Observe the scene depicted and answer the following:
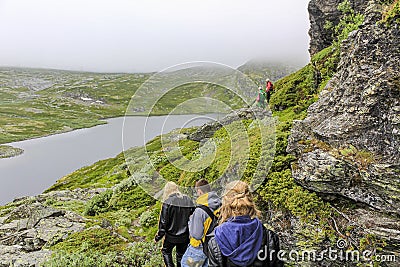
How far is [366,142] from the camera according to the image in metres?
7.94

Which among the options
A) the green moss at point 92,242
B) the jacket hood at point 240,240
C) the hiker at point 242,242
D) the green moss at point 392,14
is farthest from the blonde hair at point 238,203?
the green moss at point 92,242

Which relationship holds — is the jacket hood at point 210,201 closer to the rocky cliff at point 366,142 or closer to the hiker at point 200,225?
the hiker at point 200,225

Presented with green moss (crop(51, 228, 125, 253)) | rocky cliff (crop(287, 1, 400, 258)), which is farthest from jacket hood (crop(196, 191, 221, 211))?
green moss (crop(51, 228, 125, 253))

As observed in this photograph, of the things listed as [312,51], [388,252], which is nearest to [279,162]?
[388,252]

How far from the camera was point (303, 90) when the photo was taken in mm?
19109

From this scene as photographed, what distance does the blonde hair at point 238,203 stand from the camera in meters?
5.11

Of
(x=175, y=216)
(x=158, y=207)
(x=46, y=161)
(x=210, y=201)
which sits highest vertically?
(x=210, y=201)

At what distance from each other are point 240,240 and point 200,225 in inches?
61.8

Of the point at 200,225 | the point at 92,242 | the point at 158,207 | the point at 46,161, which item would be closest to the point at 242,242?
the point at 200,225

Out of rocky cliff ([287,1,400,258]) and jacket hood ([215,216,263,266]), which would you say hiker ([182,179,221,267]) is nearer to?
jacket hood ([215,216,263,266])

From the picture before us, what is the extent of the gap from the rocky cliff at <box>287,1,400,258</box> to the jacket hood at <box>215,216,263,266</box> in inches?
145

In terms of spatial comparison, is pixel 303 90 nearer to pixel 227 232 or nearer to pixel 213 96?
pixel 213 96

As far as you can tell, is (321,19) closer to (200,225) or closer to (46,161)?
(200,225)

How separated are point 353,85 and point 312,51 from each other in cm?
1843
